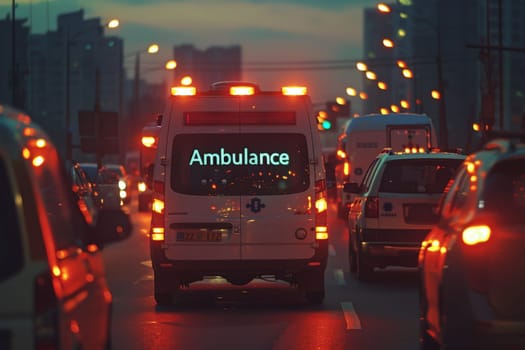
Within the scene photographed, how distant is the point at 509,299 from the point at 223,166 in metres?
7.44

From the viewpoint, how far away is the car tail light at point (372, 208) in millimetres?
19250

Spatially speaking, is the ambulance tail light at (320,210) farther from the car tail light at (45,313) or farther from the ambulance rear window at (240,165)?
the car tail light at (45,313)

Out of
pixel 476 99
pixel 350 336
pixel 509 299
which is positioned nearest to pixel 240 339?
pixel 350 336

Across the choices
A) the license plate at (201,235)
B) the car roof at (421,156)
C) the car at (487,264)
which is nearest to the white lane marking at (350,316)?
the license plate at (201,235)

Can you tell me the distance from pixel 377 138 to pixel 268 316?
25.5 metres

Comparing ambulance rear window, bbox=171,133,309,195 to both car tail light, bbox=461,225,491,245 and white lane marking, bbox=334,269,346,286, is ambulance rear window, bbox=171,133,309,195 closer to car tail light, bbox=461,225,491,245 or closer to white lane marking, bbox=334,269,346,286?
white lane marking, bbox=334,269,346,286

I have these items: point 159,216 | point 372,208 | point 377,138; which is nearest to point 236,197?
point 159,216

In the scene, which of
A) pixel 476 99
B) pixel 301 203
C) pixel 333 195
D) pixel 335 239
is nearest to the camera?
pixel 301 203

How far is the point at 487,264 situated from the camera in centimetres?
911

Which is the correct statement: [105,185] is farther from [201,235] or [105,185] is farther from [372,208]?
[201,235]

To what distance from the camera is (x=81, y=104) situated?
133500mm

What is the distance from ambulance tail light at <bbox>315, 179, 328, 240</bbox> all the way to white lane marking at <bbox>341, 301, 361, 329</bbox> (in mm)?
811

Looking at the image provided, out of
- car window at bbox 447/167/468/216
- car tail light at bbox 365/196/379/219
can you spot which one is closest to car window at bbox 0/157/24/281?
car window at bbox 447/167/468/216

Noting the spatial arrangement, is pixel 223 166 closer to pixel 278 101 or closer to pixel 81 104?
pixel 278 101
